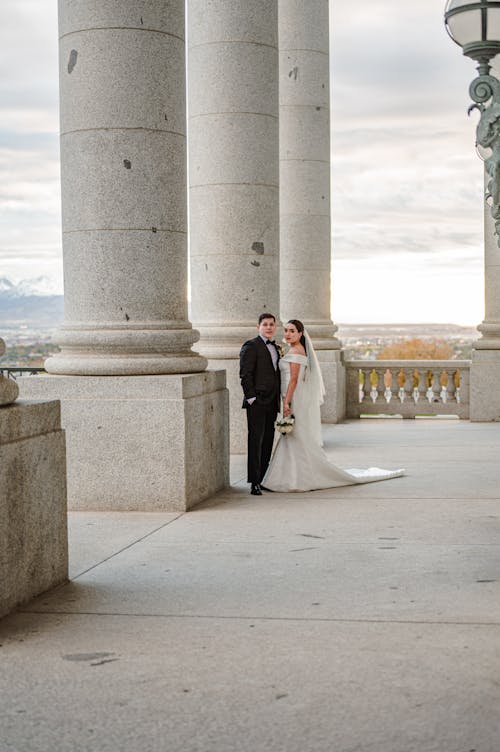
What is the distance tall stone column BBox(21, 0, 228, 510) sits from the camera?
13430mm

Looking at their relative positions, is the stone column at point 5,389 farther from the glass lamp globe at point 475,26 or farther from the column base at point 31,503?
the glass lamp globe at point 475,26

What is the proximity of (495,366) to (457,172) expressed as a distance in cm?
2418

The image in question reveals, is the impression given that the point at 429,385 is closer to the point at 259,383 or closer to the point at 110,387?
the point at 259,383

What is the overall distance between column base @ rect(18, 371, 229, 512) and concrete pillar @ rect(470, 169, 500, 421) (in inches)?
602

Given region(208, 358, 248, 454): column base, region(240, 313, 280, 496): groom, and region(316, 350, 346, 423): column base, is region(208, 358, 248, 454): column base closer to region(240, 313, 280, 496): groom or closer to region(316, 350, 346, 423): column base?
region(240, 313, 280, 496): groom

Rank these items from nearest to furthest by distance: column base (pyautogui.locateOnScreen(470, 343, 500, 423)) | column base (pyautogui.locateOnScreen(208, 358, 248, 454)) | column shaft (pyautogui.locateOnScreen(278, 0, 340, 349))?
column base (pyautogui.locateOnScreen(208, 358, 248, 454))
column shaft (pyautogui.locateOnScreen(278, 0, 340, 349))
column base (pyautogui.locateOnScreen(470, 343, 500, 423))

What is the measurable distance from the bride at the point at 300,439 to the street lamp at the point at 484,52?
326 centimetres

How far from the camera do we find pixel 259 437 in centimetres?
1584

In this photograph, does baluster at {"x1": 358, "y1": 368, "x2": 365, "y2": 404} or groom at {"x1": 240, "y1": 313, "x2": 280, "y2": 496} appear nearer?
groom at {"x1": 240, "y1": 313, "x2": 280, "y2": 496}

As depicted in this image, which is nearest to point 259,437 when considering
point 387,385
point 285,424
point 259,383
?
point 285,424

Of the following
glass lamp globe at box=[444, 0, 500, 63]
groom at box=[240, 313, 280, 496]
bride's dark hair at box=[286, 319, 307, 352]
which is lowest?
groom at box=[240, 313, 280, 496]

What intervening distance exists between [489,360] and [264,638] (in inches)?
817

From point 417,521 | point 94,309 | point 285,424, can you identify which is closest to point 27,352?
point 94,309

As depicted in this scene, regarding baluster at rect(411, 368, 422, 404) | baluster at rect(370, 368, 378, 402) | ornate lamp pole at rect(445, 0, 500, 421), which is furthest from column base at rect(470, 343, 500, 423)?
ornate lamp pole at rect(445, 0, 500, 421)
